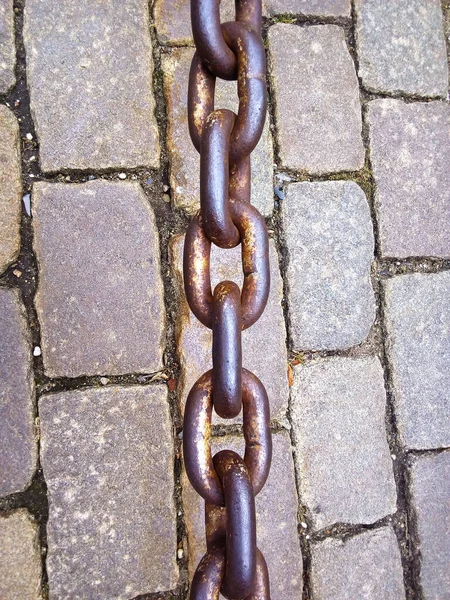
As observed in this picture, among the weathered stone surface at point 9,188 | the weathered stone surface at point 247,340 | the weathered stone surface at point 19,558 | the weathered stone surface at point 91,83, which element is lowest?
the weathered stone surface at point 19,558

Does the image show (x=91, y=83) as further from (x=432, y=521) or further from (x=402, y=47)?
(x=432, y=521)

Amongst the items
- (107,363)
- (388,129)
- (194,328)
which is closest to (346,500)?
(194,328)

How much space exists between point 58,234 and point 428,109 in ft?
3.76

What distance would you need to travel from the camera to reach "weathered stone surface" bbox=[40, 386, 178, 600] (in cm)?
152

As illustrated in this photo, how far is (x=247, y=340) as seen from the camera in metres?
1.63

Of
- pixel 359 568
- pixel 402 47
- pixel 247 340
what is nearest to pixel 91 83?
pixel 247 340

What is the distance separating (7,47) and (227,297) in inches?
45.3

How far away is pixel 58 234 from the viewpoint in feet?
5.10

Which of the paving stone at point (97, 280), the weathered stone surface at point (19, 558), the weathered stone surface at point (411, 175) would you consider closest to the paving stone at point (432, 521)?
the weathered stone surface at point (411, 175)

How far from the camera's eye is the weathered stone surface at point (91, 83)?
1561 millimetres

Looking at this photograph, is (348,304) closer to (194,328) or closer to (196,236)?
(194,328)

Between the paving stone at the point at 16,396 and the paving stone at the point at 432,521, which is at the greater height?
the paving stone at the point at 16,396

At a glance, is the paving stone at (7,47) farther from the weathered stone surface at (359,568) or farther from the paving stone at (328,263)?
the weathered stone surface at (359,568)

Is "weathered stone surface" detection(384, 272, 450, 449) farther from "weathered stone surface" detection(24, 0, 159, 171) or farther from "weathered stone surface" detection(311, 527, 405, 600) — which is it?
"weathered stone surface" detection(24, 0, 159, 171)
